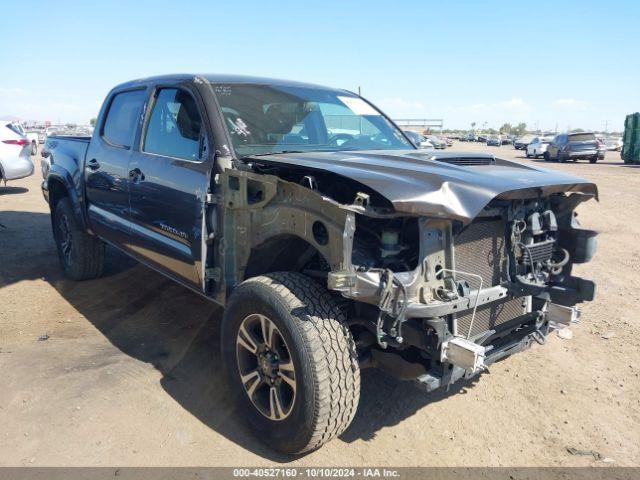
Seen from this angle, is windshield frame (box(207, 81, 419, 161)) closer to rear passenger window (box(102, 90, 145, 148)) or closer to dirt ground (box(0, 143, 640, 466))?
rear passenger window (box(102, 90, 145, 148))

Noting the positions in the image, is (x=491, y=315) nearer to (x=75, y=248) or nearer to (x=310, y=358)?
(x=310, y=358)

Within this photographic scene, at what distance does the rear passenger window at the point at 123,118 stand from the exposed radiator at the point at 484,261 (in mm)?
2828

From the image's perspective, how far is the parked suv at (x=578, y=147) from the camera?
25.1 metres

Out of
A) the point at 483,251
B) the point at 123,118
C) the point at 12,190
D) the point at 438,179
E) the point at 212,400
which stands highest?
the point at 123,118

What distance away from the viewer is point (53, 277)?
5.81 meters

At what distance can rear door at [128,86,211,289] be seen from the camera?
11.0 feet

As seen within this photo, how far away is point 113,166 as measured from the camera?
434cm

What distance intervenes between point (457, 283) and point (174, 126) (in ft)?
7.65

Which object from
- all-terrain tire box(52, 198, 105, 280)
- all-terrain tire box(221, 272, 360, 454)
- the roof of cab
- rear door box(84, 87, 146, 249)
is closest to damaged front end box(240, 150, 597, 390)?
all-terrain tire box(221, 272, 360, 454)

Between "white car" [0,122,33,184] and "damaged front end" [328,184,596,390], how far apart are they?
1089 centimetres

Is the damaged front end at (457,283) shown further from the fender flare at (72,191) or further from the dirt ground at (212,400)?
the fender flare at (72,191)

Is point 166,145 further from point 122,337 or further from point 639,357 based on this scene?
point 639,357

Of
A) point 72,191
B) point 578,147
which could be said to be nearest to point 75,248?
point 72,191

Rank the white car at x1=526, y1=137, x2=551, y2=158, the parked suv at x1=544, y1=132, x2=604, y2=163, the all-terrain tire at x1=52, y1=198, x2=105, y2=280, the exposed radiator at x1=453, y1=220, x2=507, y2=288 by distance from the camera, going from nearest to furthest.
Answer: the exposed radiator at x1=453, y1=220, x2=507, y2=288, the all-terrain tire at x1=52, y1=198, x2=105, y2=280, the parked suv at x1=544, y1=132, x2=604, y2=163, the white car at x1=526, y1=137, x2=551, y2=158
